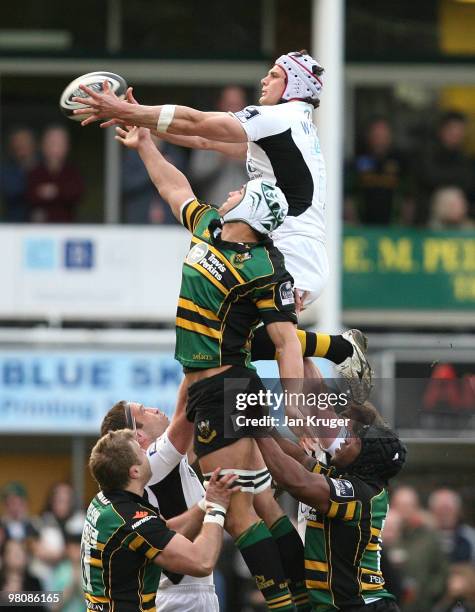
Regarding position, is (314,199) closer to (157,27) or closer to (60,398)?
(60,398)

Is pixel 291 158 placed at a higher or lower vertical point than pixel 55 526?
higher

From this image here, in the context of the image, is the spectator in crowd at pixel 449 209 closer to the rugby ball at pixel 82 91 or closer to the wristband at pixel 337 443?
the wristband at pixel 337 443

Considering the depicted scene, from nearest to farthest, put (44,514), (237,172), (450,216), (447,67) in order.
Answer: (44,514) < (237,172) < (450,216) < (447,67)

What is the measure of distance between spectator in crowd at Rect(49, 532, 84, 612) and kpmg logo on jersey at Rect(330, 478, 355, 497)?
4.17 meters

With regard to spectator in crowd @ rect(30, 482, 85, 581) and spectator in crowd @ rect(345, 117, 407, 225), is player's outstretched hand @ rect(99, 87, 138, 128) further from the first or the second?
spectator in crowd @ rect(345, 117, 407, 225)

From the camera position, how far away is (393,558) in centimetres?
1205

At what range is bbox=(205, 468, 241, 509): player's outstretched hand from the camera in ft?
25.4

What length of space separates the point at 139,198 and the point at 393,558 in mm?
6278

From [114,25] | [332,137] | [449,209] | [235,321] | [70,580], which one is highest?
[114,25]

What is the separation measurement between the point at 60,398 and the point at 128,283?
1.43m

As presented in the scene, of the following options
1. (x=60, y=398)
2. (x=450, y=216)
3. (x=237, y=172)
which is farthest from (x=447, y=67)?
(x=60, y=398)

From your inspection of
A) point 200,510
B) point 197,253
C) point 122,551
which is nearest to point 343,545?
point 200,510

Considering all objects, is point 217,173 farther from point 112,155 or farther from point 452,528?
point 452,528

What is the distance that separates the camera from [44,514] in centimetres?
1474
